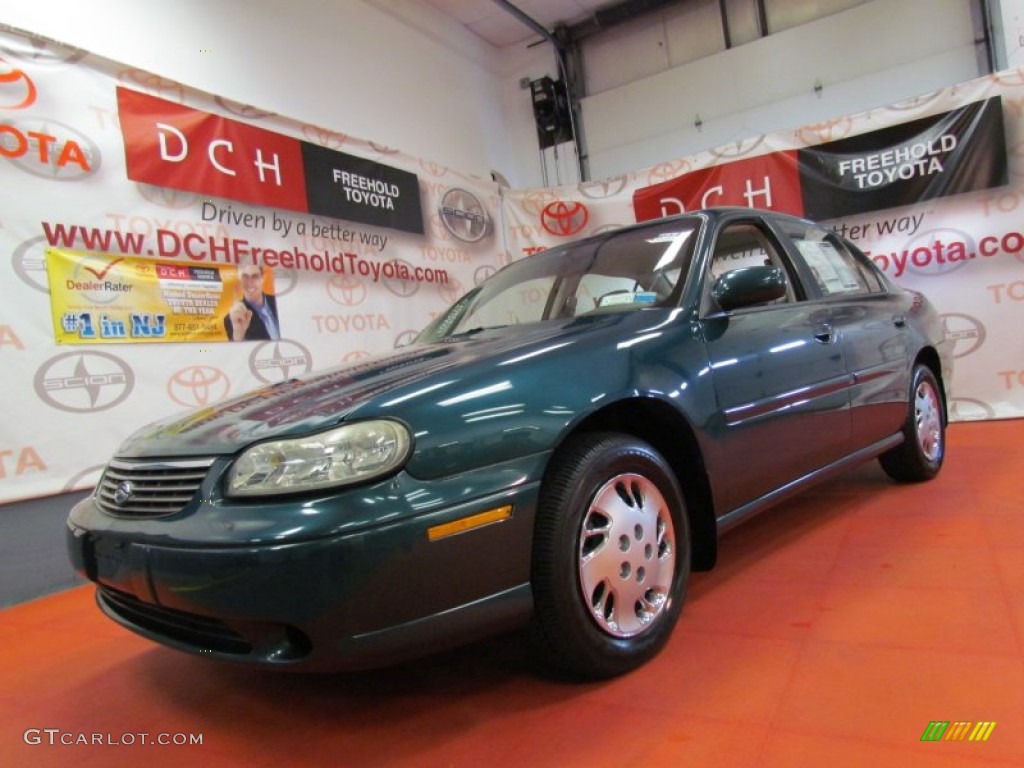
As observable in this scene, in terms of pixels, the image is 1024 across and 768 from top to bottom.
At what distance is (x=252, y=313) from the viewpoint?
3922 mm

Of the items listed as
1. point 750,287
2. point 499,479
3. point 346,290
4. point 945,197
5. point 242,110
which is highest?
point 242,110

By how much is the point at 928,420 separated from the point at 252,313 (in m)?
3.78

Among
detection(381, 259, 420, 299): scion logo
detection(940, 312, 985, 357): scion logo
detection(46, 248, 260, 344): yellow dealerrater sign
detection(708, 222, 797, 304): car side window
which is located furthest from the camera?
detection(381, 259, 420, 299): scion logo

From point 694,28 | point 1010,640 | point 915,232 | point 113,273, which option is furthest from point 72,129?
point 694,28

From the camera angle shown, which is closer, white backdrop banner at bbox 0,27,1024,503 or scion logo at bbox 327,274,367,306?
white backdrop banner at bbox 0,27,1024,503

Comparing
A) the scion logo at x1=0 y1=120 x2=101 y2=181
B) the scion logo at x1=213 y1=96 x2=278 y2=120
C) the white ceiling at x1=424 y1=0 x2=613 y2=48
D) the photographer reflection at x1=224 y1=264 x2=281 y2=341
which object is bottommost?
the photographer reflection at x1=224 y1=264 x2=281 y2=341

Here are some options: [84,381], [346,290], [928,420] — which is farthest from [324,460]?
[346,290]

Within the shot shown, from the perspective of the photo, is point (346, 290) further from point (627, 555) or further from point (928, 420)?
point (928, 420)

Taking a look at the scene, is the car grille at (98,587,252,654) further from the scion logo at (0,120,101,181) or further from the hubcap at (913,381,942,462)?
the hubcap at (913,381,942,462)

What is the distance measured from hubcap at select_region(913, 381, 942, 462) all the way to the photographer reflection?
3601 mm

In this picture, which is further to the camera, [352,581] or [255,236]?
[255,236]

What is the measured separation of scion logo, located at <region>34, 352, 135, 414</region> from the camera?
298cm

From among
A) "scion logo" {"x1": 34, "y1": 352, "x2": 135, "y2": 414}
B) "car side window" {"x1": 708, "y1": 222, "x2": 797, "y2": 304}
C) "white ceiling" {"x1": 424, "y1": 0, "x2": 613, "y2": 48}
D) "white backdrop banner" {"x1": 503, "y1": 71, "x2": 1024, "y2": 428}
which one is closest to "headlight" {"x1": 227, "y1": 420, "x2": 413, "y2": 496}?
"car side window" {"x1": 708, "y1": 222, "x2": 797, "y2": 304}

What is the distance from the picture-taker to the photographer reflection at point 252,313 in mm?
3811
